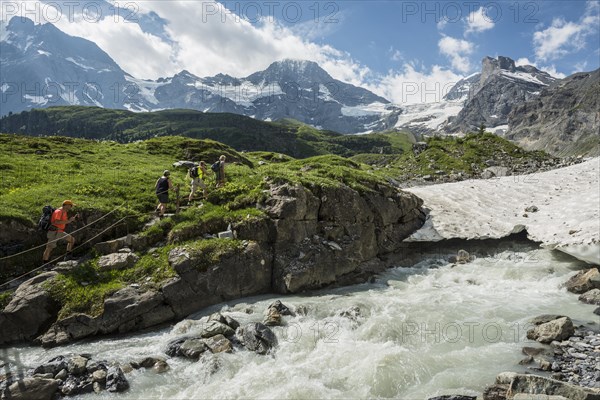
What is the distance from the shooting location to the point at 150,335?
18.6m

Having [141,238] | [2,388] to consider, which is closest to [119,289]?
[141,238]

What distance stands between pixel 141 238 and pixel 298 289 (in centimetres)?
1018

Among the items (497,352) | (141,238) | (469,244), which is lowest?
(497,352)

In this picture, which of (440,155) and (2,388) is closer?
(2,388)

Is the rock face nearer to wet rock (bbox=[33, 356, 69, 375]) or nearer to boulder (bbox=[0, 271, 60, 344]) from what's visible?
wet rock (bbox=[33, 356, 69, 375])

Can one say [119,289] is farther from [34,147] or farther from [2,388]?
[34,147]

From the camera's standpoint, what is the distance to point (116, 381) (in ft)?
47.9

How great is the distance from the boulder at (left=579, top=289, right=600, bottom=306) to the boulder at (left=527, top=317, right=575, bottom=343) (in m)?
4.97

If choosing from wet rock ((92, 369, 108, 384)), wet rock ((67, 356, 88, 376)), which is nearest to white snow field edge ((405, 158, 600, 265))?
wet rock ((92, 369, 108, 384))

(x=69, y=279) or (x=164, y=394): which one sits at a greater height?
(x=69, y=279)

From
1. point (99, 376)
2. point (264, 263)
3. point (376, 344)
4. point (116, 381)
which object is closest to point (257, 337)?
point (376, 344)

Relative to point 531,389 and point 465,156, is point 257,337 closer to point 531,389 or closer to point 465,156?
point 531,389

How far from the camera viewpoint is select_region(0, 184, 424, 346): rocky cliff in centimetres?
1842

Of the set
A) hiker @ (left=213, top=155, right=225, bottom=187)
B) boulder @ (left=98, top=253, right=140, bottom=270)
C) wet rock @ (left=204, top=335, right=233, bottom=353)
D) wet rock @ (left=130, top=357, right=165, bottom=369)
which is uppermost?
hiker @ (left=213, top=155, right=225, bottom=187)
